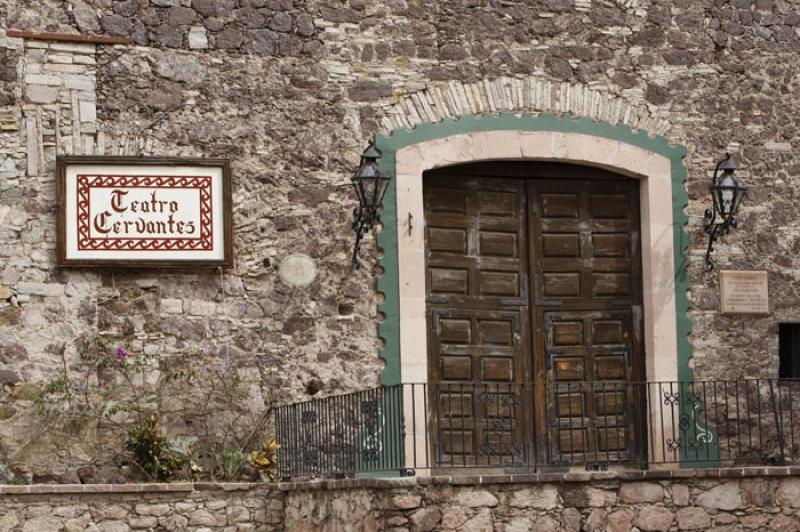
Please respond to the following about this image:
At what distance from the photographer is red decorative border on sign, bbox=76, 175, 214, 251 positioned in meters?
13.7

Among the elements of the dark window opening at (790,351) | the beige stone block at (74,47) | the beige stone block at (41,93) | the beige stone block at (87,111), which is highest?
the beige stone block at (74,47)

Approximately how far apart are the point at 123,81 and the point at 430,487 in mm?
4364

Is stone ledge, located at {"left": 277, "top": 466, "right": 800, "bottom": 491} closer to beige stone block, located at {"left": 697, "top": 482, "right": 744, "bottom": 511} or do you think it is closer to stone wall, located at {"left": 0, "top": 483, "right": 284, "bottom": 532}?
beige stone block, located at {"left": 697, "top": 482, "right": 744, "bottom": 511}

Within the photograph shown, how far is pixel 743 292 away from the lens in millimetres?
15078

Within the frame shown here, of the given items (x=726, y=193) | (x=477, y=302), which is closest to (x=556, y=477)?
(x=477, y=302)

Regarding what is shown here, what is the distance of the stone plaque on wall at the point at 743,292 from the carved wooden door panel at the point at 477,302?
1666mm

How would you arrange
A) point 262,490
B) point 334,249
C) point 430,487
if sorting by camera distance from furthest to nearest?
1. point 334,249
2. point 262,490
3. point 430,487

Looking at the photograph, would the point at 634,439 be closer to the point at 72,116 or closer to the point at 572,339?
the point at 572,339

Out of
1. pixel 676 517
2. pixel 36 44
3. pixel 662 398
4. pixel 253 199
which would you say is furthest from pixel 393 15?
pixel 676 517

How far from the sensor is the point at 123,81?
13961mm

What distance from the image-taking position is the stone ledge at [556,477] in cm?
1159

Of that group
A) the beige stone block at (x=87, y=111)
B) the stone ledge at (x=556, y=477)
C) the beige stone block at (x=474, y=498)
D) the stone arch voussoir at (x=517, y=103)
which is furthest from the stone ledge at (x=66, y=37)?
the beige stone block at (x=474, y=498)

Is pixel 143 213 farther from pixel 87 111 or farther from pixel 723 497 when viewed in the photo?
pixel 723 497

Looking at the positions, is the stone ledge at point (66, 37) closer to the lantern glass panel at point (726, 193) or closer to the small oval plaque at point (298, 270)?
the small oval plaque at point (298, 270)
